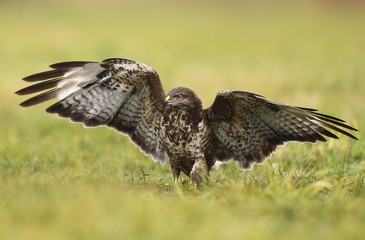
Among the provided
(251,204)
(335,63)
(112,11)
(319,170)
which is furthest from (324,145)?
(112,11)

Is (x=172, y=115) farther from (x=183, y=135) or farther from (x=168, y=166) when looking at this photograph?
(x=168, y=166)

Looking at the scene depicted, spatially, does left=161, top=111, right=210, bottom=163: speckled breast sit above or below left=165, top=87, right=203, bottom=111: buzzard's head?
below

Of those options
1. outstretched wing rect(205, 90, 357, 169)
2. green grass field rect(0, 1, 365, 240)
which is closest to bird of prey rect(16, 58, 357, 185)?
outstretched wing rect(205, 90, 357, 169)

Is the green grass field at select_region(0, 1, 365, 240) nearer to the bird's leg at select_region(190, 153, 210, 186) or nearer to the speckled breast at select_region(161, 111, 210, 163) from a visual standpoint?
the bird's leg at select_region(190, 153, 210, 186)

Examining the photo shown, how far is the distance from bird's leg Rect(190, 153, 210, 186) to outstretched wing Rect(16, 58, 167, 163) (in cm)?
66

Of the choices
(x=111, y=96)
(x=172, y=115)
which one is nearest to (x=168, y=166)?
(x=111, y=96)

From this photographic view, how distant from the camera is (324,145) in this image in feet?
26.0

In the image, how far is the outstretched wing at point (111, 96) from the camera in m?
6.30

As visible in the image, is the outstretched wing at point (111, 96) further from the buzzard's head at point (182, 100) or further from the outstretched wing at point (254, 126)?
the outstretched wing at point (254, 126)

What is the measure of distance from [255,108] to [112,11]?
30.9 meters

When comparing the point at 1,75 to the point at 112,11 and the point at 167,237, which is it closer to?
the point at 167,237

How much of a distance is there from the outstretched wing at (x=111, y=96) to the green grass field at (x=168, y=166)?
1.83 feet

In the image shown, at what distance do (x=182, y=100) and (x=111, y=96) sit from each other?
0.95 meters

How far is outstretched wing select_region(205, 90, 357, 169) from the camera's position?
5.86m
